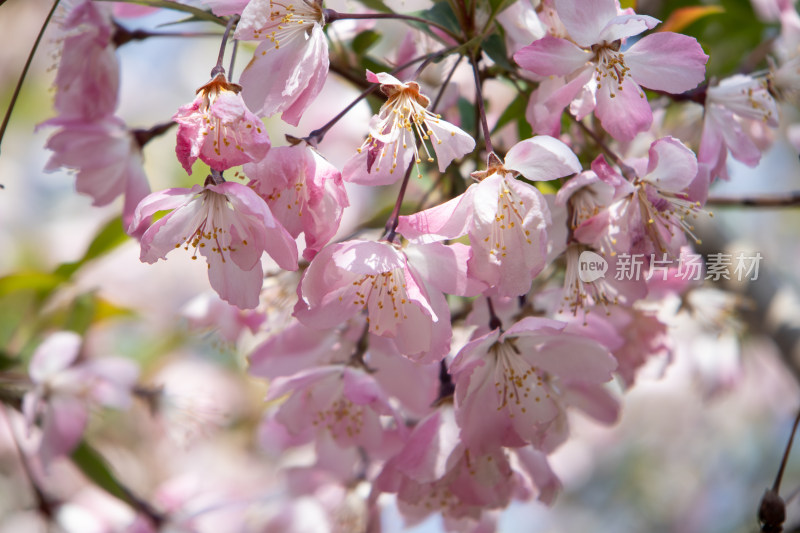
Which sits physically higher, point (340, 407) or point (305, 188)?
point (305, 188)

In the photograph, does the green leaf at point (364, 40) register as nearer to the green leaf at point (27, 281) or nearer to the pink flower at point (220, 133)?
the pink flower at point (220, 133)

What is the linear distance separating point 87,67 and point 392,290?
0.48 meters

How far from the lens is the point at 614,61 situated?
0.72m

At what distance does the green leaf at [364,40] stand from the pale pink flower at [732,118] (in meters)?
0.43

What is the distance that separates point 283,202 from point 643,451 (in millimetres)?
3210

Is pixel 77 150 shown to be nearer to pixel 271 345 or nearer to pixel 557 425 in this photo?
pixel 271 345

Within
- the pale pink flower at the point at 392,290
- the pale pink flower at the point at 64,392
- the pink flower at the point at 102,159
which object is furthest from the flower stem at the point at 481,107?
the pale pink flower at the point at 64,392

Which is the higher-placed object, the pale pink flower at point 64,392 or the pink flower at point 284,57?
the pink flower at point 284,57

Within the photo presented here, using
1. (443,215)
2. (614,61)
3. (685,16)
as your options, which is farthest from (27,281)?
(685,16)

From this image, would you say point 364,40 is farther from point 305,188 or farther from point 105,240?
point 105,240

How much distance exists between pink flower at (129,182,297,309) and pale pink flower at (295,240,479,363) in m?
0.04

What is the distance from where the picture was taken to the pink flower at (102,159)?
2.92 ft

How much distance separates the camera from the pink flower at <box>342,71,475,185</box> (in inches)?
26.8

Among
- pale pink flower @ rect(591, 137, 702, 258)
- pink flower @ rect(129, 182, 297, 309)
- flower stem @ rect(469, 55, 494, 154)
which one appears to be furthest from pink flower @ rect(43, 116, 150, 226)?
pale pink flower @ rect(591, 137, 702, 258)
